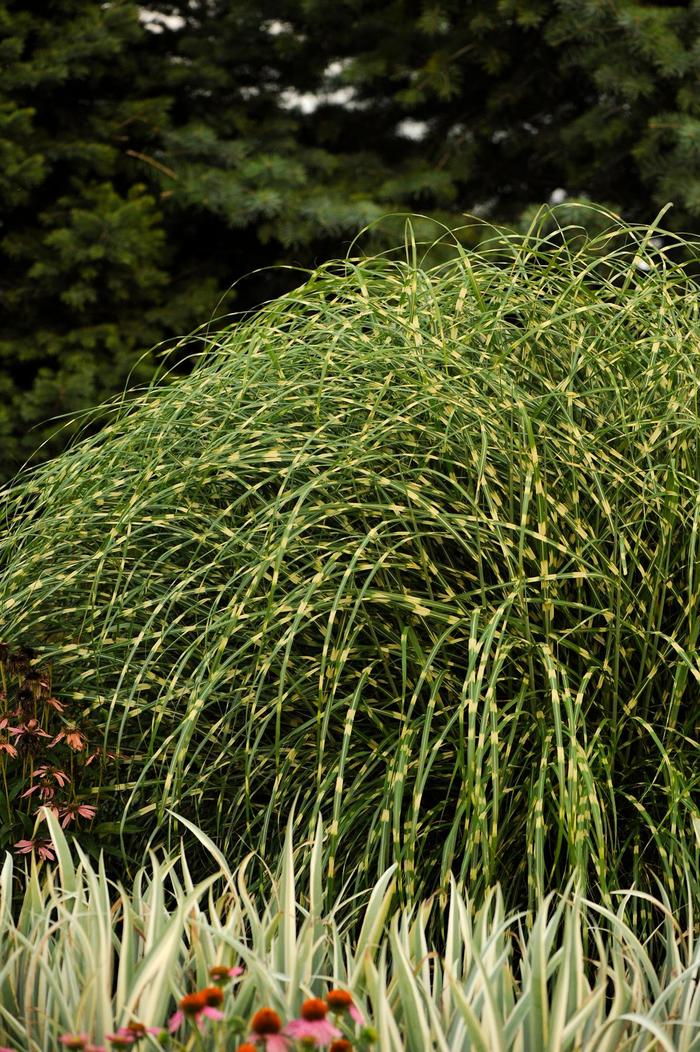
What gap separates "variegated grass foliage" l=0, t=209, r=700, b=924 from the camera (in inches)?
89.8

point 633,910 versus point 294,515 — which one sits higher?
point 294,515

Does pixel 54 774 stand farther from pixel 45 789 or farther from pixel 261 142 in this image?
pixel 261 142

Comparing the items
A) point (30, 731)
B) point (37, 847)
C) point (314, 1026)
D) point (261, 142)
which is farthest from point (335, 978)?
point (261, 142)

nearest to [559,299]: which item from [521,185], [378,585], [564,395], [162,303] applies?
[564,395]

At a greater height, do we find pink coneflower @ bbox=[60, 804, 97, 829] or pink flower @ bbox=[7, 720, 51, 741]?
pink flower @ bbox=[7, 720, 51, 741]

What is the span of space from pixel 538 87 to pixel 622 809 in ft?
20.7

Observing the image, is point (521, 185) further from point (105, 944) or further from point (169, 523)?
point (105, 944)

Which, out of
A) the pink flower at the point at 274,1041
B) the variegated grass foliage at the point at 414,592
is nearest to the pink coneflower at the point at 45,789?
the variegated grass foliage at the point at 414,592

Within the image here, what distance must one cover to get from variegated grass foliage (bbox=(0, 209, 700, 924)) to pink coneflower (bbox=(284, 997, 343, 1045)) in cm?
76

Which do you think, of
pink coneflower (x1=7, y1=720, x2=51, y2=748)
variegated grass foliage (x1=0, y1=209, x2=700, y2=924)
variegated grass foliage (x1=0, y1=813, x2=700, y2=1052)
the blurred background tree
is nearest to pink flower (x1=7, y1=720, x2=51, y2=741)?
pink coneflower (x1=7, y1=720, x2=51, y2=748)

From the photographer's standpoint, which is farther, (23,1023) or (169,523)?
(169,523)

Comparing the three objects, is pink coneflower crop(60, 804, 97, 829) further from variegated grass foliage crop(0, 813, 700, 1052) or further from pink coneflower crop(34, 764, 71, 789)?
variegated grass foliage crop(0, 813, 700, 1052)

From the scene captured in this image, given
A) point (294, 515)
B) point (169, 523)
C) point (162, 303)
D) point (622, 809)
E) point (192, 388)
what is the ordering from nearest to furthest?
point (294, 515), point (622, 809), point (169, 523), point (192, 388), point (162, 303)

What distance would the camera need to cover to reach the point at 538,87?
A: 7703mm
